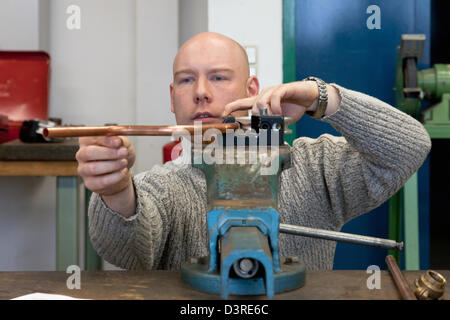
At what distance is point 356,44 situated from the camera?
2.37m

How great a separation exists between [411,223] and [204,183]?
3.41ft

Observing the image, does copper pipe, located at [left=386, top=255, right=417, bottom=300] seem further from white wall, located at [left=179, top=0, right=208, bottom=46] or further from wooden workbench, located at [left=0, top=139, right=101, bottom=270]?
Answer: white wall, located at [left=179, top=0, right=208, bottom=46]

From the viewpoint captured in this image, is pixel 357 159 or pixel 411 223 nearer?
pixel 357 159

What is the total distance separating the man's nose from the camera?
1.31 m

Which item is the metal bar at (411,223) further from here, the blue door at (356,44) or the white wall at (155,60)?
the white wall at (155,60)

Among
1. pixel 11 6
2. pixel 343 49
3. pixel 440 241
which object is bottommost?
pixel 440 241

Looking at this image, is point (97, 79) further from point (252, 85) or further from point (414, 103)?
point (414, 103)

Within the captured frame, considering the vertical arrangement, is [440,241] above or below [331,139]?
below

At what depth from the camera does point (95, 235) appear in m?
1.00

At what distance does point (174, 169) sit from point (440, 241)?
3.59 meters

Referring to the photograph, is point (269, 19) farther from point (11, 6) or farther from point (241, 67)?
point (11, 6)

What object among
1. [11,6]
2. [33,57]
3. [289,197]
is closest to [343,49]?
[289,197]

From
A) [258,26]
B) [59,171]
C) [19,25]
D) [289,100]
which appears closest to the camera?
[289,100]

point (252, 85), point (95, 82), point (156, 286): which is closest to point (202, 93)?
point (252, 85)
